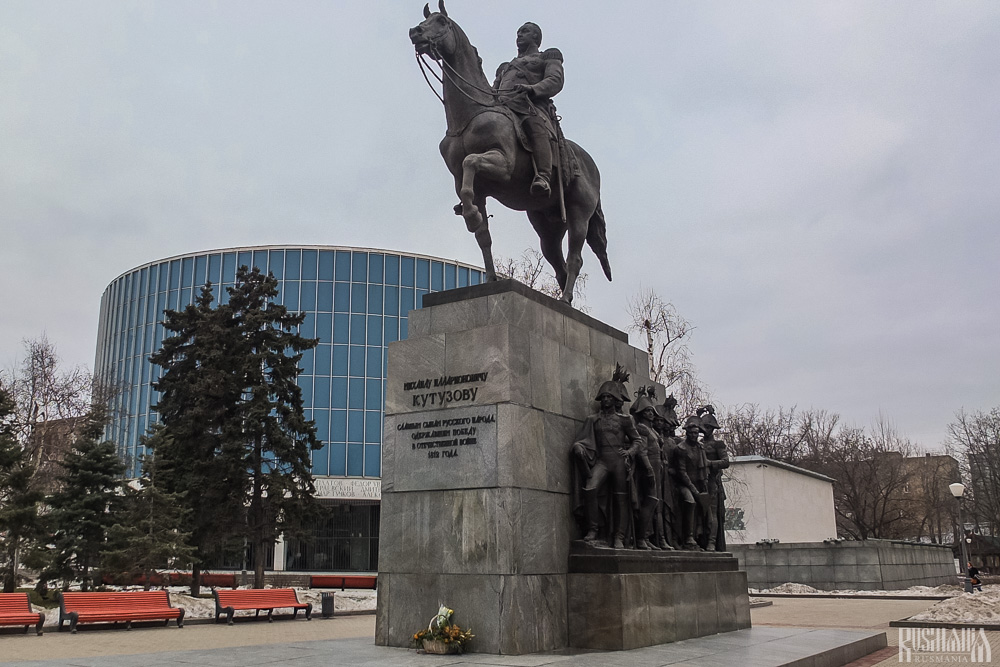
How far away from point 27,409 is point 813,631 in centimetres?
3490

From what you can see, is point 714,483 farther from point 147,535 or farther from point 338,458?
point 338,458

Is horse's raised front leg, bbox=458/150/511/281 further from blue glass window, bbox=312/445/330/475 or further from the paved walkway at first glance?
blue glass window, bbox=312/445/330/475

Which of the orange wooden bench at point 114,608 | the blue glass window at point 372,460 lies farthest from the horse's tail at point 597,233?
the blue glass window at point 372,460

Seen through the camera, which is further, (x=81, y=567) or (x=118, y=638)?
(x=81, y=567)

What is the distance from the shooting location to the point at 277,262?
57812 mm

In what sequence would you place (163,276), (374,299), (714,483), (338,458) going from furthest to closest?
1. (163,276)
2. (374,299)
3. (338,458)
4. (714,483)

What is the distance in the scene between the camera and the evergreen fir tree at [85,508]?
2458 centimetres

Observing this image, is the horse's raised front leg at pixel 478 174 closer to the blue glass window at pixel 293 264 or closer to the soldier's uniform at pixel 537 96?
the soldier's uniform at pixel 537 96

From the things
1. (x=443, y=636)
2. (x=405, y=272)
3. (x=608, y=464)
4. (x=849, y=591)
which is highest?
(x=405, y=272)

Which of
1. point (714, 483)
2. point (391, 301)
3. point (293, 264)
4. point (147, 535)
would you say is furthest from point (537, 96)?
point (293, 264)

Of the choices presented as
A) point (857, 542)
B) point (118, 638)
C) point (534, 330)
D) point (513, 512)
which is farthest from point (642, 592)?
point (857, 542)

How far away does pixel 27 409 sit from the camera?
37375 millimetres

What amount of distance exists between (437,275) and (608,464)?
165 ft

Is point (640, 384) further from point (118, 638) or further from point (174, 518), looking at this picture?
point (174, 518)
